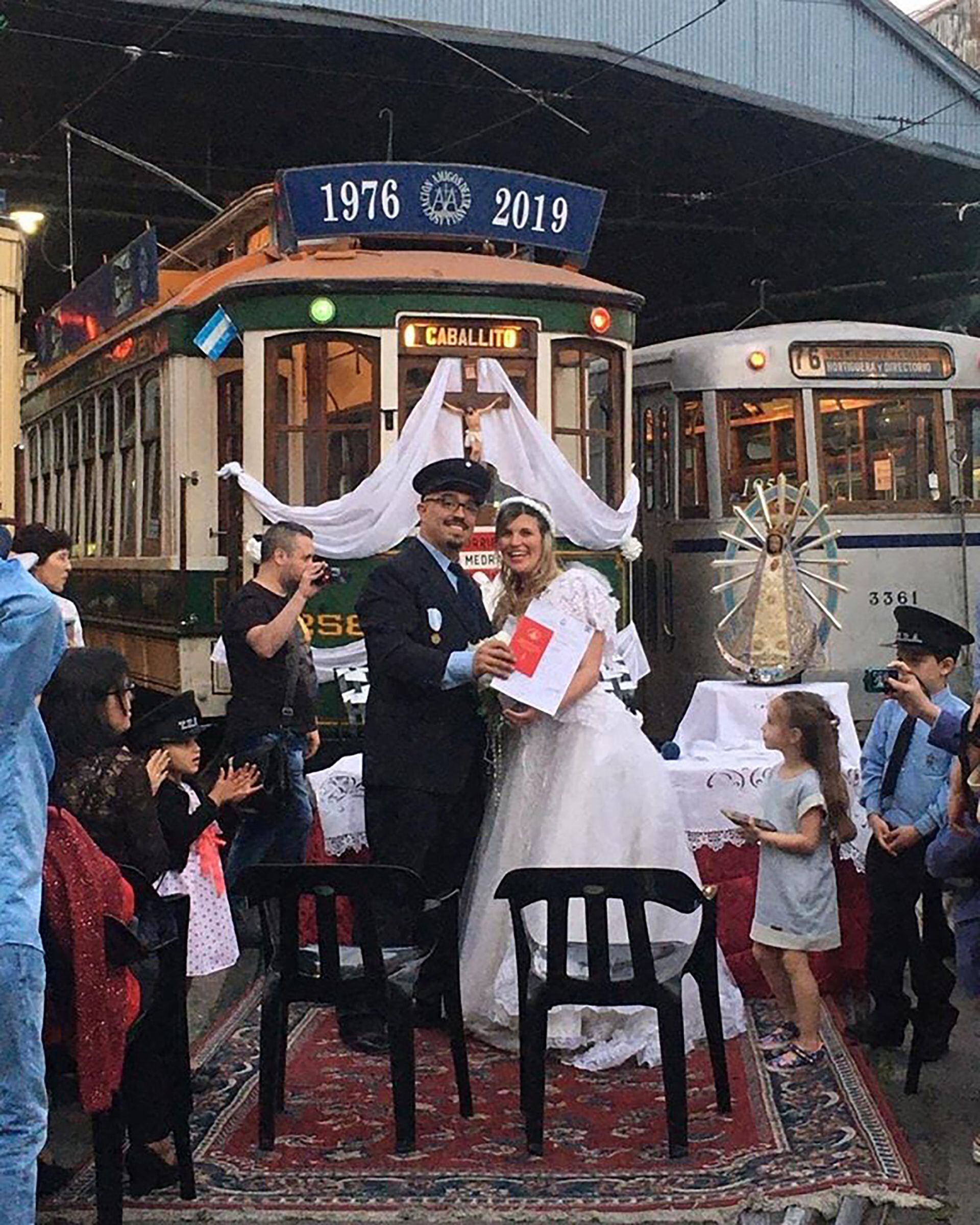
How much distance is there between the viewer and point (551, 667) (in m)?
5.82

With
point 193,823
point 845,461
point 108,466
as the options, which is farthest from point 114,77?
point 193,823

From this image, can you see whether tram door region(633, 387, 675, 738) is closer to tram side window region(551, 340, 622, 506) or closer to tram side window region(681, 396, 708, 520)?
tram side window region(681, 396, 708, 520)

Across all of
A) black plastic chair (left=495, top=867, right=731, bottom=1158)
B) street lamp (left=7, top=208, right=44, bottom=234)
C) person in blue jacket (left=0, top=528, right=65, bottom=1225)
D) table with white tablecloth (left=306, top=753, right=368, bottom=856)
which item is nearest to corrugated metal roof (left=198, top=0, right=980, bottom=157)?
street lamp (left=7, top=208, right=44, bottom=234)

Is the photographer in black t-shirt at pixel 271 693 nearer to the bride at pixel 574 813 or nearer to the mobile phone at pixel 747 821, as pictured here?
the bride at pixel 574 813

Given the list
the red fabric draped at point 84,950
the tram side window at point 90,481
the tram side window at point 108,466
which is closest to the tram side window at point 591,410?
the tram side window at point 108,466

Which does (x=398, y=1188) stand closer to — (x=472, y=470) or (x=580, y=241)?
(x=472, y=470)

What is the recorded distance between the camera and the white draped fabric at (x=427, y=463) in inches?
389

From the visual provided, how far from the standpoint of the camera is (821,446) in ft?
41.4

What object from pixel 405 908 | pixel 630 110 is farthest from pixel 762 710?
pixel 630 110

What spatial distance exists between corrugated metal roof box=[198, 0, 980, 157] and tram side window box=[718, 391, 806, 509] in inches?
216

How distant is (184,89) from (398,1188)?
15.4 m

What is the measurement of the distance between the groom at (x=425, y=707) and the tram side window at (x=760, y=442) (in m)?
6.66

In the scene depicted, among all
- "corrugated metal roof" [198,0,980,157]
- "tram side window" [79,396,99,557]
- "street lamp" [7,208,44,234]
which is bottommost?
"tram side window" [79,396,99,557]

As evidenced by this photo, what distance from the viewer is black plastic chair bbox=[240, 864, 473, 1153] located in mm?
5031
